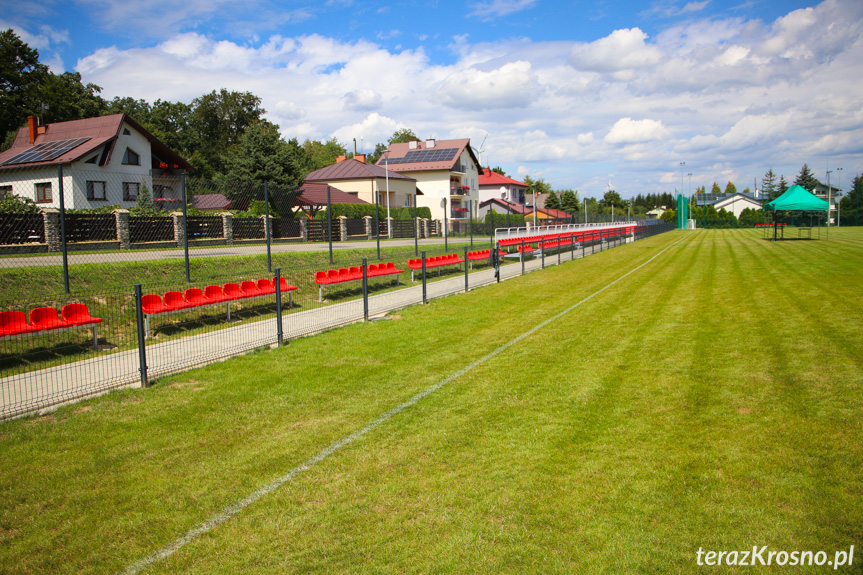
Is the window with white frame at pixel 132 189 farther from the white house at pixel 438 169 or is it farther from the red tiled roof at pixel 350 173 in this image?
the white house at pixel 438 169

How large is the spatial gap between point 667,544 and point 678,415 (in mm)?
2341

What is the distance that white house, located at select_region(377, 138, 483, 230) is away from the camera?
210ft

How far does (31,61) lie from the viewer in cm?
5522

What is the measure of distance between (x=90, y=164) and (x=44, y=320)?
29058mm

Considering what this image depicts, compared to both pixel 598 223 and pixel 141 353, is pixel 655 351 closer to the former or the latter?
pixel 141 353

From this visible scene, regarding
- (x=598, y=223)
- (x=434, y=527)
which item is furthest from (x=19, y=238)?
(x=598, y=223)

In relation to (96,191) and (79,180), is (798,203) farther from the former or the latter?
(79,180)

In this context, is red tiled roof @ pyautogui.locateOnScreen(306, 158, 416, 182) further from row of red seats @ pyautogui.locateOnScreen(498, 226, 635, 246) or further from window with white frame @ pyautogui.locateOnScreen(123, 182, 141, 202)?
window with white frame @ pyautogui.locateOnScreen(123, 182, 141, 202)

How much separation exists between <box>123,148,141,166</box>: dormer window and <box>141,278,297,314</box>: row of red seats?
3187cm

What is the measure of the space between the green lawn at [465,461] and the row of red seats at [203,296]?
236 centimetres

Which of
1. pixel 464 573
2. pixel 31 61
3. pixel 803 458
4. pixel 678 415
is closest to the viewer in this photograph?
pixel 464 573

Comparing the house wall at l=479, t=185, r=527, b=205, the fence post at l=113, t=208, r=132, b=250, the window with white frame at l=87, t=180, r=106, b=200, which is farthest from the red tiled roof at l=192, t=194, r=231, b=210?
the house wall at l=479, t=185, r=527, b=205

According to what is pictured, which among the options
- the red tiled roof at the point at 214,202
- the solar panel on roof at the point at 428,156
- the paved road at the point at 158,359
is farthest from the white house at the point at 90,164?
the solar panel on roof at the point at 428,156

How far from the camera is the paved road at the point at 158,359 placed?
21.7 ft
